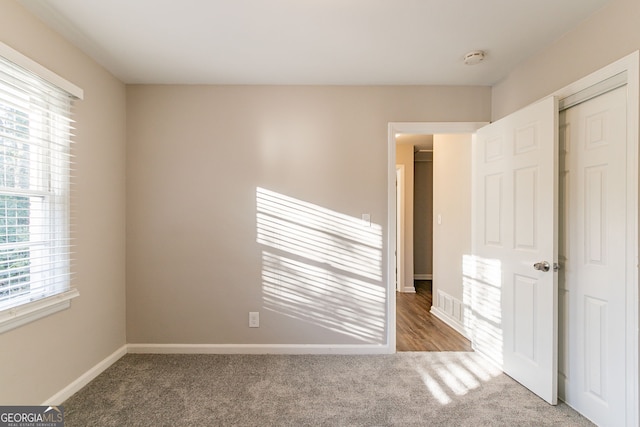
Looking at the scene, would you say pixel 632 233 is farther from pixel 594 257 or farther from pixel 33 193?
pixel 33 193

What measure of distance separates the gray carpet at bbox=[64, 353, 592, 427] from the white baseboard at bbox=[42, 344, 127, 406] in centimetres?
4

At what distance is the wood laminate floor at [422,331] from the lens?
3.02 meters

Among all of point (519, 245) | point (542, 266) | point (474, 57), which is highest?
point (474, 57)

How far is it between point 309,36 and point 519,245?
206 cm

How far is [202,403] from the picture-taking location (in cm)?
210

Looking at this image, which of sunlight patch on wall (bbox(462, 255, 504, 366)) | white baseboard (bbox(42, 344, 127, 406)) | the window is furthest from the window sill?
sunlight patch on wall (bbox(462, 255, 504, 366))

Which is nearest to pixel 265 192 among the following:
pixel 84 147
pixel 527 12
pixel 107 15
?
pixel 84 147

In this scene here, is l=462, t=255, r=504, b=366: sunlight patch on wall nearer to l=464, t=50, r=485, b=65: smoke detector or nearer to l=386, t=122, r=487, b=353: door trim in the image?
l=386, t=122, r=487, b=353: door trim

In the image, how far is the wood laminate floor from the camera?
9.91 feet

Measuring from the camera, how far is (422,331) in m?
3.43

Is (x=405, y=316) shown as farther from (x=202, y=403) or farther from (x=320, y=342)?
(x=202, y=403)

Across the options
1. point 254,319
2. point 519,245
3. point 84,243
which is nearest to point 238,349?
point 254,319

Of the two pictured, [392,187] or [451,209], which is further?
[451,209]

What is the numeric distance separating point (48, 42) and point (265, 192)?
1720mm
